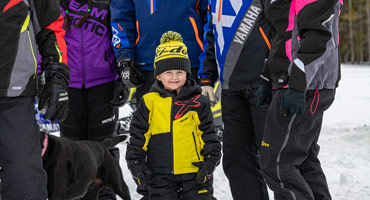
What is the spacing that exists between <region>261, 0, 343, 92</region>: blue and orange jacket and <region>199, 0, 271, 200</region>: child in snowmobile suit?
0.29 metres

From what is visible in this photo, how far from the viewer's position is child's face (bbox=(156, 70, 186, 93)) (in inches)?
108

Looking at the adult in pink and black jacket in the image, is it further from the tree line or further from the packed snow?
the tree line

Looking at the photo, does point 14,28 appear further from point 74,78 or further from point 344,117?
point 344,117

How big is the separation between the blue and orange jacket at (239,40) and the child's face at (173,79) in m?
0.36

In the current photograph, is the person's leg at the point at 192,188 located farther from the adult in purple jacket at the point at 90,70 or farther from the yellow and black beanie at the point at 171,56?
the adult in purple jacket at the point at 90,70

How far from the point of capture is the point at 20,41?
7.41 ft

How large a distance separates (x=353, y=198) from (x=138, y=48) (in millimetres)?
2347

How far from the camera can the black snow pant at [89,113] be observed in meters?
3.41

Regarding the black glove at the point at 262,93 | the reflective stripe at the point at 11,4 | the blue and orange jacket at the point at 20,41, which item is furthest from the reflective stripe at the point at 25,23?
the black glove at the point at 262,93

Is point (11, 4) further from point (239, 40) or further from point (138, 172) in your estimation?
point (239, 40)

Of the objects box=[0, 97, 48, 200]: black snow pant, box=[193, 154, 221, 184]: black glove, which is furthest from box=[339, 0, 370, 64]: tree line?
box=[0, 97, 48, 200]: black snow pant

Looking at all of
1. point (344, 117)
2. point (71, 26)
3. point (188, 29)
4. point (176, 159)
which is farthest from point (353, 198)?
point (344, 117)

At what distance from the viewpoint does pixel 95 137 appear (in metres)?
3.60

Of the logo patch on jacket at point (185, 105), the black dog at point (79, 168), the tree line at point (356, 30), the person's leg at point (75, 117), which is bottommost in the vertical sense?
the tree line at point (356, 30)
